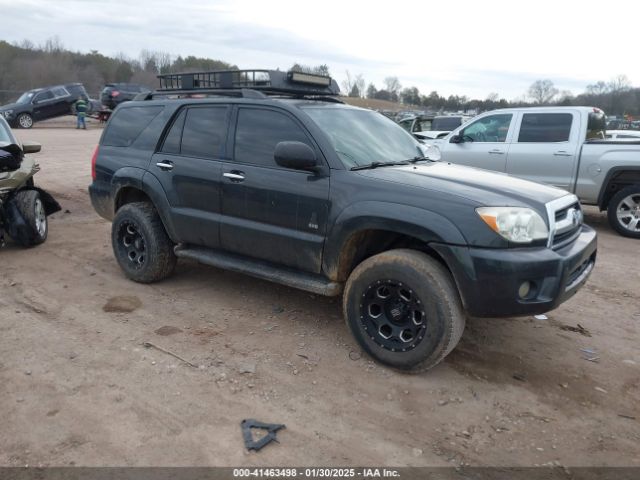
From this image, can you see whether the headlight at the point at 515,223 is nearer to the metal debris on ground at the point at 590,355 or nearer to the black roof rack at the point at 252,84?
the metal debris on ground at the point at 590,355

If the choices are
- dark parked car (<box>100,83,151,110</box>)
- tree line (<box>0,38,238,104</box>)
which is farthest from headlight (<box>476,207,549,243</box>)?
tree line (<box>0,38,238,104</box>)

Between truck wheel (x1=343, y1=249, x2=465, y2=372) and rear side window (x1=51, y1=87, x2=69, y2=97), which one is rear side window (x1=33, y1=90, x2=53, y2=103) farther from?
truck wheel (x1=343, y1=249, x2=465, y2=372)

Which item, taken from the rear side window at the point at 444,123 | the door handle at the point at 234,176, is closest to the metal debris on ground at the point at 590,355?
the door handle at the point at 234,176

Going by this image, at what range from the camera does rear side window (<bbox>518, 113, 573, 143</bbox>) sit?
8.31 m

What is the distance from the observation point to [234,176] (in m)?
4.35

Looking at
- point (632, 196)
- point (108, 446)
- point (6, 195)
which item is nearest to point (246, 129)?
point (108, 446)

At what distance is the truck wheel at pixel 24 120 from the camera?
23.8 meters

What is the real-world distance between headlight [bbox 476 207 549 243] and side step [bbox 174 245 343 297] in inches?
49.0

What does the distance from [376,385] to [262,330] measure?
1.15 m

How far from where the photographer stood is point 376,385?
11.4ft

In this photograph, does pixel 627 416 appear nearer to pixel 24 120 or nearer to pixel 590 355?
pixel 590 355

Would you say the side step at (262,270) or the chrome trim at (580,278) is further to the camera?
the side step at (262,270)

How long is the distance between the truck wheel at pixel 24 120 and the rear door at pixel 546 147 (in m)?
22.7

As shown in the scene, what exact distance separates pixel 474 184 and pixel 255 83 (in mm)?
2286
